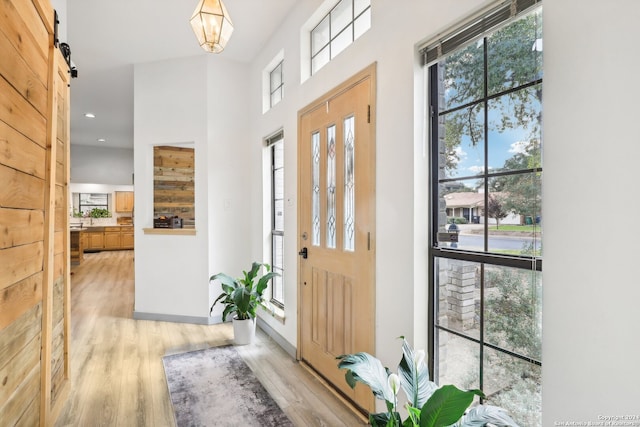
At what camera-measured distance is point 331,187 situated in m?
2.60

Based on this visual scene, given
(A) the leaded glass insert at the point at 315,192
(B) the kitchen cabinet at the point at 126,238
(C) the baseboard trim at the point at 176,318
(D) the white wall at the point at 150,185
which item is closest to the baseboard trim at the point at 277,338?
(C) the baseboard trim at the point at 176,318

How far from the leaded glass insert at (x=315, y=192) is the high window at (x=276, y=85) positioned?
114cm

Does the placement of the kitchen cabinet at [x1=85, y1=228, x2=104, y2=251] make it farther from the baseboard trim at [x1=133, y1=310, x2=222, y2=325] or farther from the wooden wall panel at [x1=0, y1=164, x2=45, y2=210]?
the wooden wall panel at [x1=0, y1=164, x2=45, y2=210]

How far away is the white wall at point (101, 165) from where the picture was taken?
9438mm

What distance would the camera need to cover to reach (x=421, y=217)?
70.7 inches

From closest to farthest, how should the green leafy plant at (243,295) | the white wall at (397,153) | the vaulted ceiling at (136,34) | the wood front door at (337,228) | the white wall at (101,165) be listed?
the white wall at (397,153)
the wood front door at (337,228)
the vaulted ceiling at (136,34)
the green leafy plant at (243,295)
the white wall at (101,165)

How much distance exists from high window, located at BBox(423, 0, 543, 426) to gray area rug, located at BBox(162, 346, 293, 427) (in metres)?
1.20

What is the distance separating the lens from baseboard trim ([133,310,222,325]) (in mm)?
4105

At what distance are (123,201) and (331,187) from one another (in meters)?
10.5

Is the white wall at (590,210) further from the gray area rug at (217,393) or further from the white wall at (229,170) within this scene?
the white wall at (229,170)

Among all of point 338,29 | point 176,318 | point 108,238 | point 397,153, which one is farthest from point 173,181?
point 108,238

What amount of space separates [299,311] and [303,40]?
2.30 metres

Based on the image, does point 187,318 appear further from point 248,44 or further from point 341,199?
point 248,44

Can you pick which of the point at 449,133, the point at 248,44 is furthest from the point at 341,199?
the point at 248,44
